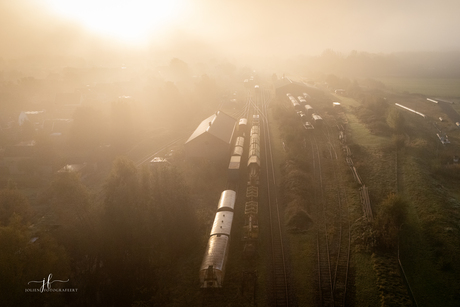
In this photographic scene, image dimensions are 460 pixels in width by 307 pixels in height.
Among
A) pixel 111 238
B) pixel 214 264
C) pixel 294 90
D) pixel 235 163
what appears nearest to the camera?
pixel 214 264

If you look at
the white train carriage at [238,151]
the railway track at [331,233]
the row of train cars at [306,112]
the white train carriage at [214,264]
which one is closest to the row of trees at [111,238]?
the white train carriage at [214,264]

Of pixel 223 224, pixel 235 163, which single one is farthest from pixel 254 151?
pixel 223 224

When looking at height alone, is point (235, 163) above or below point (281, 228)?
above

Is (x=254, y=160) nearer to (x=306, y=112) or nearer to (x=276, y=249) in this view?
(x=276, y=249)

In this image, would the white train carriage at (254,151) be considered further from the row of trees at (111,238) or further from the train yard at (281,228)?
the row of trees at (111,238)

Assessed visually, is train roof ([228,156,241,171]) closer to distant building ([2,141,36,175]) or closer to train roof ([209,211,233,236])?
train roof ([209,211,233,236])

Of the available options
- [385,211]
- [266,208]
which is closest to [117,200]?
[266,208]
